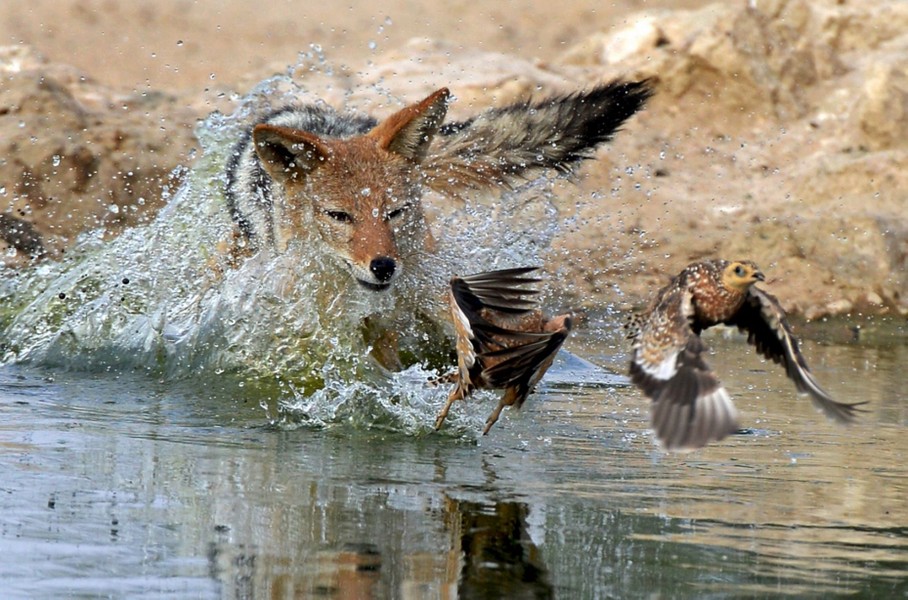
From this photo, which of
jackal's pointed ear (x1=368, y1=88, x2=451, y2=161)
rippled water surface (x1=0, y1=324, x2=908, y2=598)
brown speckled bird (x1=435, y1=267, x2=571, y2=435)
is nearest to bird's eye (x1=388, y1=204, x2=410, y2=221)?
jackal's pointed ear (x1=368, y1=88, x2=451, y2=161)

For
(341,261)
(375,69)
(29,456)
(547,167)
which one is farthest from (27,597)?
(375,69)

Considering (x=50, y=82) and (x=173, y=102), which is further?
(x=173, y=102)

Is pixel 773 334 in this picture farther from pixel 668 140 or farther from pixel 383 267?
pixel 668 140

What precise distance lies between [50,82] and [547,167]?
18.4ft

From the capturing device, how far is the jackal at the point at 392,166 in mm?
6758

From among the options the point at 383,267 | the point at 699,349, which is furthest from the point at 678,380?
the point at 383,267

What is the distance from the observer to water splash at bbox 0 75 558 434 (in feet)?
21.5

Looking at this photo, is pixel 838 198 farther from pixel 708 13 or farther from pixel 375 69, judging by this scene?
pixel 375 69

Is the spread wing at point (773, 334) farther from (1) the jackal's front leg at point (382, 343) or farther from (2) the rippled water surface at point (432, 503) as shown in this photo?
(1) the jackal's front leg at point (382, 343)

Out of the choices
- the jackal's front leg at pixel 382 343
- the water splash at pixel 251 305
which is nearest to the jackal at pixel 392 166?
the water splash at pixel 251 305

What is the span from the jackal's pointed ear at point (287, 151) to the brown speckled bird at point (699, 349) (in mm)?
2105

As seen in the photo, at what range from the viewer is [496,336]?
560 cm

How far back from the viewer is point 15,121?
10992 millimetres

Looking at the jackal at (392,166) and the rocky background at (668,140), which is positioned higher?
the rocky background at (668,140)
